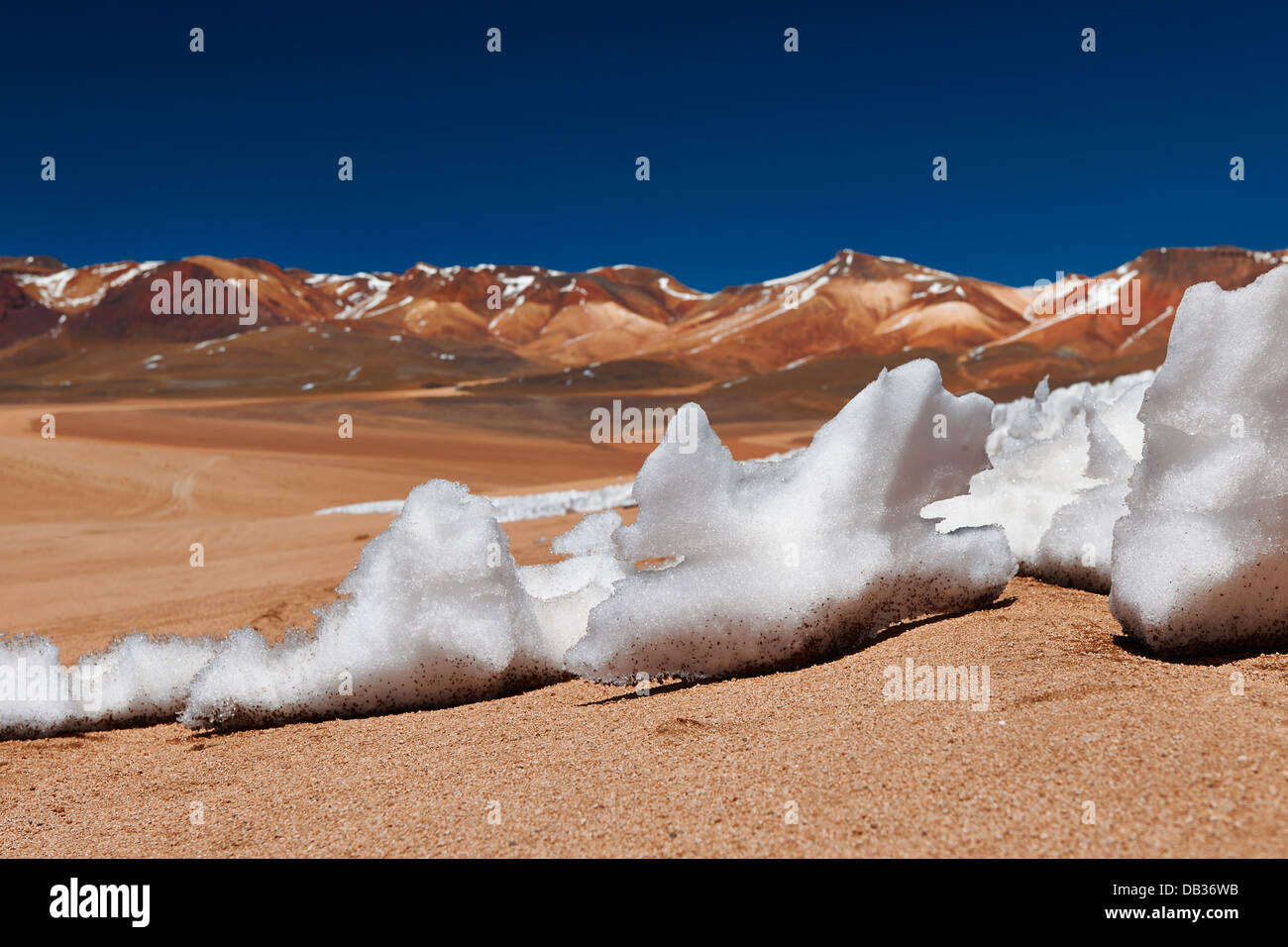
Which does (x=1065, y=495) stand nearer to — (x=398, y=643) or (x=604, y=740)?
(x=604, y=740)

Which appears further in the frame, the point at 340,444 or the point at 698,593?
the point at 340,444

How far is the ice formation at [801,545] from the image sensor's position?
136 inches

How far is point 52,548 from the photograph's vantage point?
12.1 metres

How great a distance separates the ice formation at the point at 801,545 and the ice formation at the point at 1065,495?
1.68 feet

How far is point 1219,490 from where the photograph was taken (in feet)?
9.97

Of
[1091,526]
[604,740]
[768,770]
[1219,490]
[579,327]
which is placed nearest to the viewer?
[768,770]

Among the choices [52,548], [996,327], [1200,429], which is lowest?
[52,548]

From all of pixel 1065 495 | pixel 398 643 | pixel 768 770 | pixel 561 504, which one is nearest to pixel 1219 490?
pixel 768 770

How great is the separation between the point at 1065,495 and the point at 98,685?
15.7 ft

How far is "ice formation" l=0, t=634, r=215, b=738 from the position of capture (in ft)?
13.1

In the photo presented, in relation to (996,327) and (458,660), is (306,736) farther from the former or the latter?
(996,327)

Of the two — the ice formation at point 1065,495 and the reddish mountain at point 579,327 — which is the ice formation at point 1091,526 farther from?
the reddish mountain at point 579,327
